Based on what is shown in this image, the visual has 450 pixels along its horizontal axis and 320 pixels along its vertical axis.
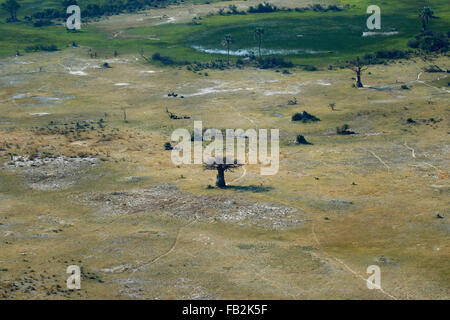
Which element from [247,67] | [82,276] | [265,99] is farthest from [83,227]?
[247,67]

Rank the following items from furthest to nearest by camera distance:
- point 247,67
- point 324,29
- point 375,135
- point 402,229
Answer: point 324,29 → point 247,67 → point 375,135 → point 402,229

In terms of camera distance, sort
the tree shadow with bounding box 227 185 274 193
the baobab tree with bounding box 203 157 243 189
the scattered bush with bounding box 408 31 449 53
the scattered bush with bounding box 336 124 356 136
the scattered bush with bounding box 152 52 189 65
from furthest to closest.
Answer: the scattered bush with bounding box 152 52 189 65, the scattered bush with bounding box 408 31 449 53, the scattered bush with bounding box 336 124 356 136, the baobab tree with bounding box 203 157 243 189, the tree shadow with bounding box 227 185 274 193

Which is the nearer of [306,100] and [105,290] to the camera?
[105,290]

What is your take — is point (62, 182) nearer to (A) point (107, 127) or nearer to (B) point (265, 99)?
(A) point (107, 127)

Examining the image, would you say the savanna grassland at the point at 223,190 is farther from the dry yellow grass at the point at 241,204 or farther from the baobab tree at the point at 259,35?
the baobab tree at the point at 259,35

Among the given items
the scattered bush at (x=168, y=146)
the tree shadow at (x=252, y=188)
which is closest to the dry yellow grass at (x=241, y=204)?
the tree shadow at (x=252, y=188)

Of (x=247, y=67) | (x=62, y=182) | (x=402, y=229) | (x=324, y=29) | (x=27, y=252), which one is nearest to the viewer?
(x=27, y=252)

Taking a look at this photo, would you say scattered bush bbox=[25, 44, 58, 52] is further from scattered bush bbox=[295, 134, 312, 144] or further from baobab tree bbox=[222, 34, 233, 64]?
scattered bush bbox=[295, 134, 312, 144]

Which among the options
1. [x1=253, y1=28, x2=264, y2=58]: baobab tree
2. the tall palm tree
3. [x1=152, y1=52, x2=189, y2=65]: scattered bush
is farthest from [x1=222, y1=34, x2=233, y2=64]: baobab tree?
the tall palm tree
